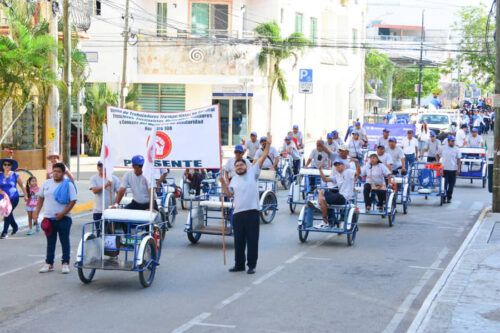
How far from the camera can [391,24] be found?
105688 mm

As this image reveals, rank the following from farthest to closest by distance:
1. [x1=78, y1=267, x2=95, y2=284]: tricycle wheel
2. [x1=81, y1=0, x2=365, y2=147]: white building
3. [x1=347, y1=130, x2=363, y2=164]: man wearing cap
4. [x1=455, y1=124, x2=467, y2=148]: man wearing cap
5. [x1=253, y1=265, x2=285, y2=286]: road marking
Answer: [x1=81, y1=0, x2=365, y2=147]: white building < [x1=455, y1=124, x2=467, y2=148]: man wearing cap < [x1=347, y1=130, x2=363, y2=164]: man wearing cap < [x1=253, y1=265, x2=285, y2=286]: road marking < [x1=78, y1=267, x2=95, y2=284]: tricycle wheel

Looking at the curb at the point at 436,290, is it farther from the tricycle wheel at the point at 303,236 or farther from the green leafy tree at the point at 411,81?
the green leafy tree at the point at 411,81

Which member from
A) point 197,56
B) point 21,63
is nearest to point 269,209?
point 21,63

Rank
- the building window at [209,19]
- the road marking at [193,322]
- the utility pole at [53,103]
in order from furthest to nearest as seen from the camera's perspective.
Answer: the building window at [209,19]
the utility pole at [53,103]
the road marking at [193,322]

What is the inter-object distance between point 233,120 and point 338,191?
29.7 meters

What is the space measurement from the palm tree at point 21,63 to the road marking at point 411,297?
37.6 feet

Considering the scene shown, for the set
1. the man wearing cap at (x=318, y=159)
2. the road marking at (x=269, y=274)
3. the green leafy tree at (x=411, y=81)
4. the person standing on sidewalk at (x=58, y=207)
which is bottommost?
the road marking at (x=269, y=274)

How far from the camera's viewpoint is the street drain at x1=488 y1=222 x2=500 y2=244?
17.4 meters

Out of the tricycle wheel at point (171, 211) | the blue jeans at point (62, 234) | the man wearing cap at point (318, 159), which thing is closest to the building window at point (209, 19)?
the man wearing cap at point (318, 159)

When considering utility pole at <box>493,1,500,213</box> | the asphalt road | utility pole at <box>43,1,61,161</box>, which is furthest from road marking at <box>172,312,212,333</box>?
utility pole at <box>43,1,61,161</box>

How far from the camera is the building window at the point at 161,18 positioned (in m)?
45.2

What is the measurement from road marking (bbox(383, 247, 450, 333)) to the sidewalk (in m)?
0.23

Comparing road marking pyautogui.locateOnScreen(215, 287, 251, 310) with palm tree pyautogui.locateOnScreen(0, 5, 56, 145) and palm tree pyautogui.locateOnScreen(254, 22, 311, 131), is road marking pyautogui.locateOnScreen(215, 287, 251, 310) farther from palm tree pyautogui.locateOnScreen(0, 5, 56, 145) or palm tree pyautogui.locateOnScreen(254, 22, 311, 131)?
palm tree pyautogui.locateOnScreen(254, 22, 311, 131)

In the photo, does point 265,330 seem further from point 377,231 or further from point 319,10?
point 319,10
